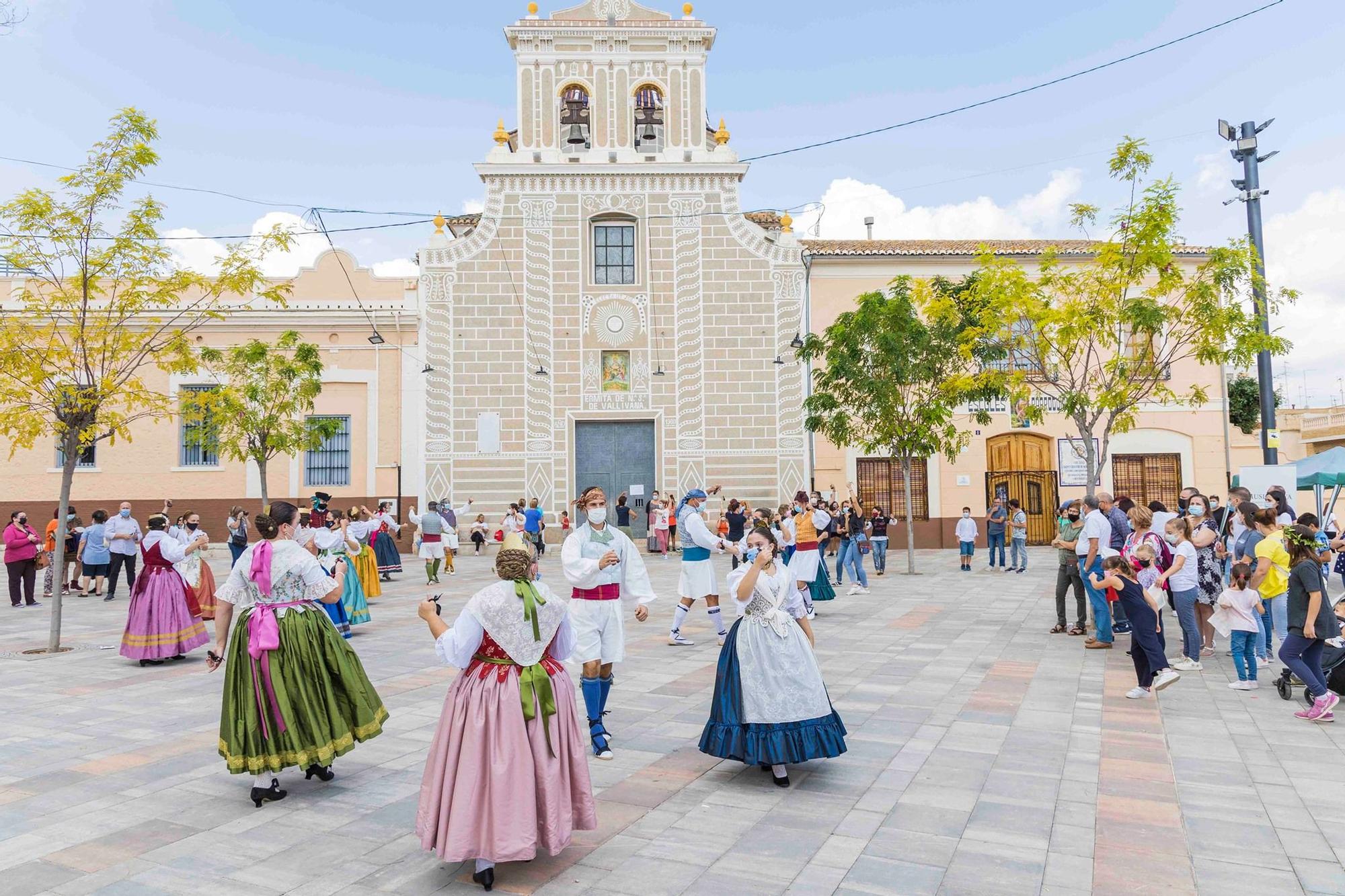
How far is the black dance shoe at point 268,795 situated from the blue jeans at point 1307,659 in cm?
710

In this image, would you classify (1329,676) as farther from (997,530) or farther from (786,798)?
(997,530)

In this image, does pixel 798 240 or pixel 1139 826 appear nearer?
pixel 1139 826

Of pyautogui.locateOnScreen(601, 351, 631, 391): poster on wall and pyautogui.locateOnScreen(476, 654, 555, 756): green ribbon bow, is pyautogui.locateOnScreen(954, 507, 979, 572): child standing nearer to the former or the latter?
pyautogui.locateOnScreen(601, 351, 631, 391): poster on wall

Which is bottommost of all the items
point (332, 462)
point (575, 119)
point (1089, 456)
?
point (1089, 456)

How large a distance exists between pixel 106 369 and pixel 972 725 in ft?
35.8

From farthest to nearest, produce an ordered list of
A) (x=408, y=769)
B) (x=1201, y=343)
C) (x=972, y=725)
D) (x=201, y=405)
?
(x=1201, y=343) < (x=201, y=405) < (x=972, y=725) < (x=408, y=769)

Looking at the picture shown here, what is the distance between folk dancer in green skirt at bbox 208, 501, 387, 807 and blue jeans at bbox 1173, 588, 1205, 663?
7554 millimetres

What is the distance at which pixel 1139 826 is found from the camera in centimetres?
473

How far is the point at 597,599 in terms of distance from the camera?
6.30m

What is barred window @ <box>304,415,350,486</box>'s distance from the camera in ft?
82.8

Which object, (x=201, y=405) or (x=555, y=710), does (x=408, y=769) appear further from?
(x=201, y=405)

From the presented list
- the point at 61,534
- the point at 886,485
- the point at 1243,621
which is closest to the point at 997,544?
the point at 886,485

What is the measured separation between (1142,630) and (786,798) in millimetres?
4026

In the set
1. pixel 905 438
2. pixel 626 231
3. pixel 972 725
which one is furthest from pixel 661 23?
pixel 972 725
